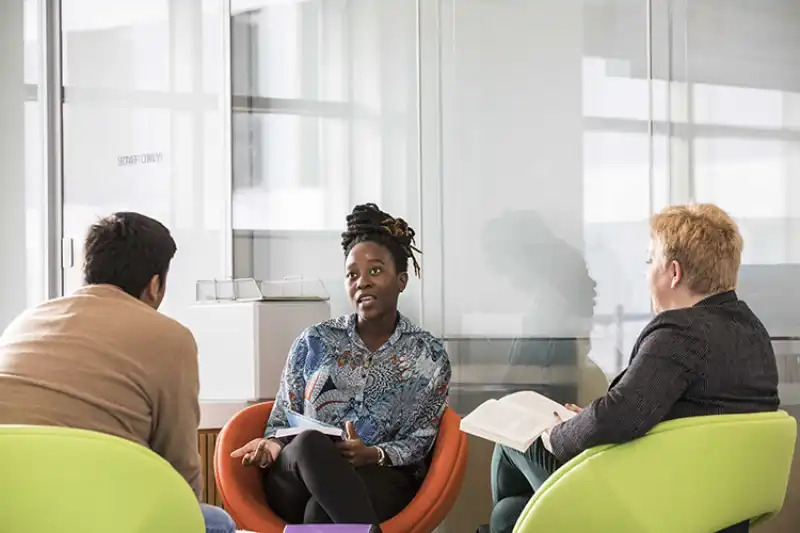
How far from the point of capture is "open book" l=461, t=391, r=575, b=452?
9.98 ft

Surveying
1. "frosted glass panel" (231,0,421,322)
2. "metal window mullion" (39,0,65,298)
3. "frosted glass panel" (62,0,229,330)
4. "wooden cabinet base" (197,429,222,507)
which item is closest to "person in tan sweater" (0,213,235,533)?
"wooden cabinet base" (197,429,222,507)

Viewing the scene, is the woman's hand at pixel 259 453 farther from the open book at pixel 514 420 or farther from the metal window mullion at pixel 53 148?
the metal window mullion at pixel 53 148

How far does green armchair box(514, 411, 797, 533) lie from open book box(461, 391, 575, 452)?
13.9 inches

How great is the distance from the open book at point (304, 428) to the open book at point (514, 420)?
1.45 feet

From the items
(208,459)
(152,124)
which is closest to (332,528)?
(208,459)

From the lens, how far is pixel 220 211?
5.15 metres

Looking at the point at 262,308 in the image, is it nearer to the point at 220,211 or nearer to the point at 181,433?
the point at 220,211

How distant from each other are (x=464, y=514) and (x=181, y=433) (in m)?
1.92

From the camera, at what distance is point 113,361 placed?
251 cm

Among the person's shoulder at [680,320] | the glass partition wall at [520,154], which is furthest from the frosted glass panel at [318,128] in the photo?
the person's shoulder at [680,320]

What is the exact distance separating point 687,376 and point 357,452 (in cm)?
113

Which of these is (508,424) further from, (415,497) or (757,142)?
(757,142)

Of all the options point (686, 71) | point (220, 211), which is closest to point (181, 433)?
point (686, 71)

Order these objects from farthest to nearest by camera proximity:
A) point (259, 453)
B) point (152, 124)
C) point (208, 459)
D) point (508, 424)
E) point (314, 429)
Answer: point (152, 124) → point (208, 459) → point (259, 453) → point (314, 429) → point (508, 424)
